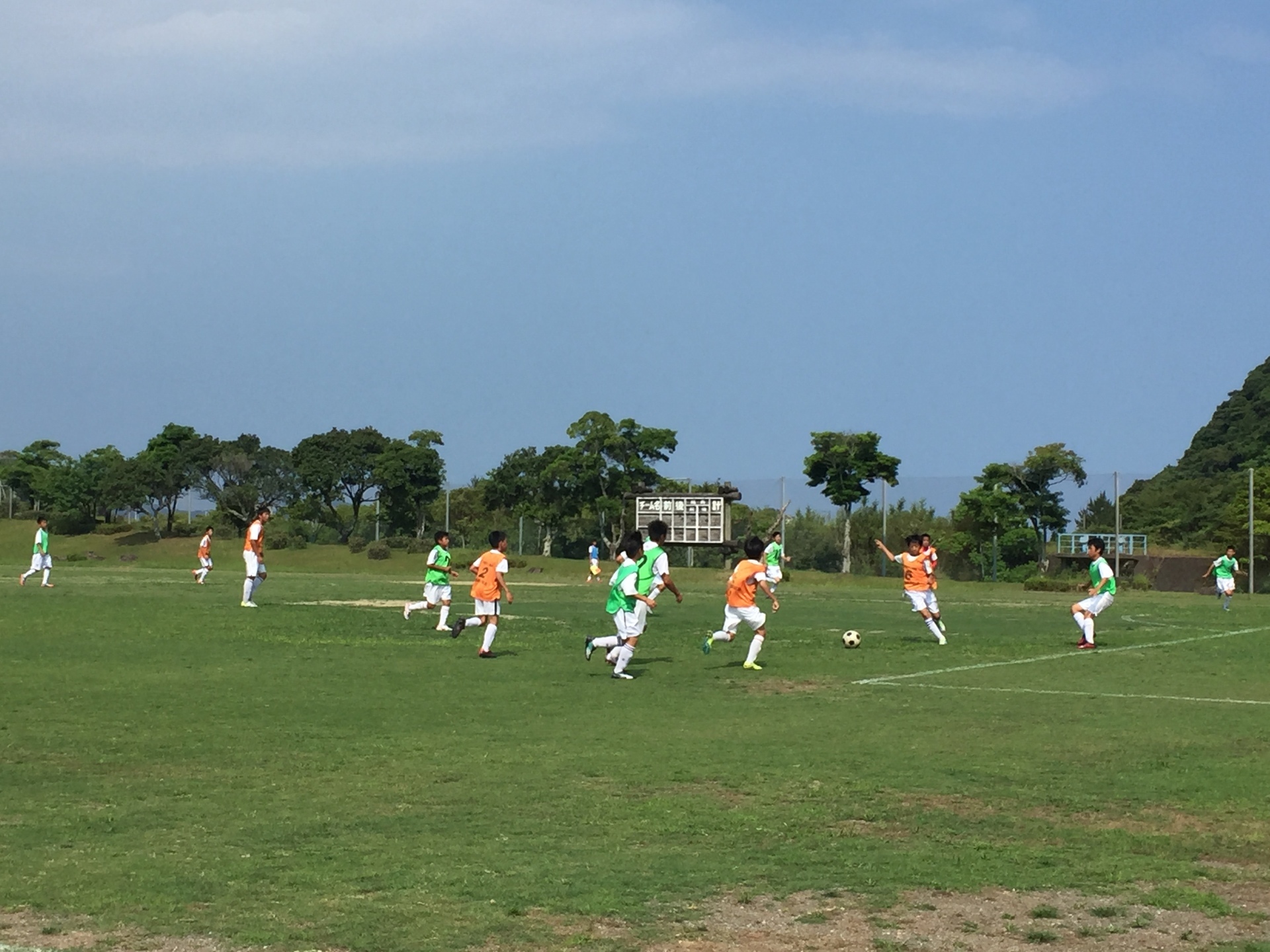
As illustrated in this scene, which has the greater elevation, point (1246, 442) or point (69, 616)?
point (1246, 442)

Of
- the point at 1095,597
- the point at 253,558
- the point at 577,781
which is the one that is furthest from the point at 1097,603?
the point at 253,558

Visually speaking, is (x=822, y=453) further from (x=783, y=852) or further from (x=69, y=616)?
(x=783, y=852)

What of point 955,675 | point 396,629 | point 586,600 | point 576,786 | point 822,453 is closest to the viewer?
point 576,786

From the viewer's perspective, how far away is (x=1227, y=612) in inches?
1574

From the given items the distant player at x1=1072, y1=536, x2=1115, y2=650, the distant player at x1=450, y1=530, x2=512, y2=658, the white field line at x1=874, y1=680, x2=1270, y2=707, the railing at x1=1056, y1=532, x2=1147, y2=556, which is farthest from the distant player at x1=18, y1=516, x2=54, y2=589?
the railing at x1=1056, y1=532, x2=1147, y2=556

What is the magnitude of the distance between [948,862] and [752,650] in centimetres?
1183

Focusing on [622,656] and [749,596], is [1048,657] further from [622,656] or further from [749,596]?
[622,656]

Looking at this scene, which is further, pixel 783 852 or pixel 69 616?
pixel 69 616

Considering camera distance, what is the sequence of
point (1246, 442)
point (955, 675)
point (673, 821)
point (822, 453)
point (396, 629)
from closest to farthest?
point (673, 821), point (955, 675), point (396, 629), point (822, 453), point (1246, 442)

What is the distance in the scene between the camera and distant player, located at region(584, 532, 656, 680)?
19.4 m

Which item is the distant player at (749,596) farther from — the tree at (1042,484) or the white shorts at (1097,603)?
the tree at (1042,484)

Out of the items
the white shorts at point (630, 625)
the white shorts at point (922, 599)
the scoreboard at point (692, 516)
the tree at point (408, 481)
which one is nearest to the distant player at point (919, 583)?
the white shorts at point (922, 599)

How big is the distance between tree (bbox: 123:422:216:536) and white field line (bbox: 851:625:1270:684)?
206 feet

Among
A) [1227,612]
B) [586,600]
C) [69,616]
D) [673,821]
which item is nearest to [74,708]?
[673,821]
